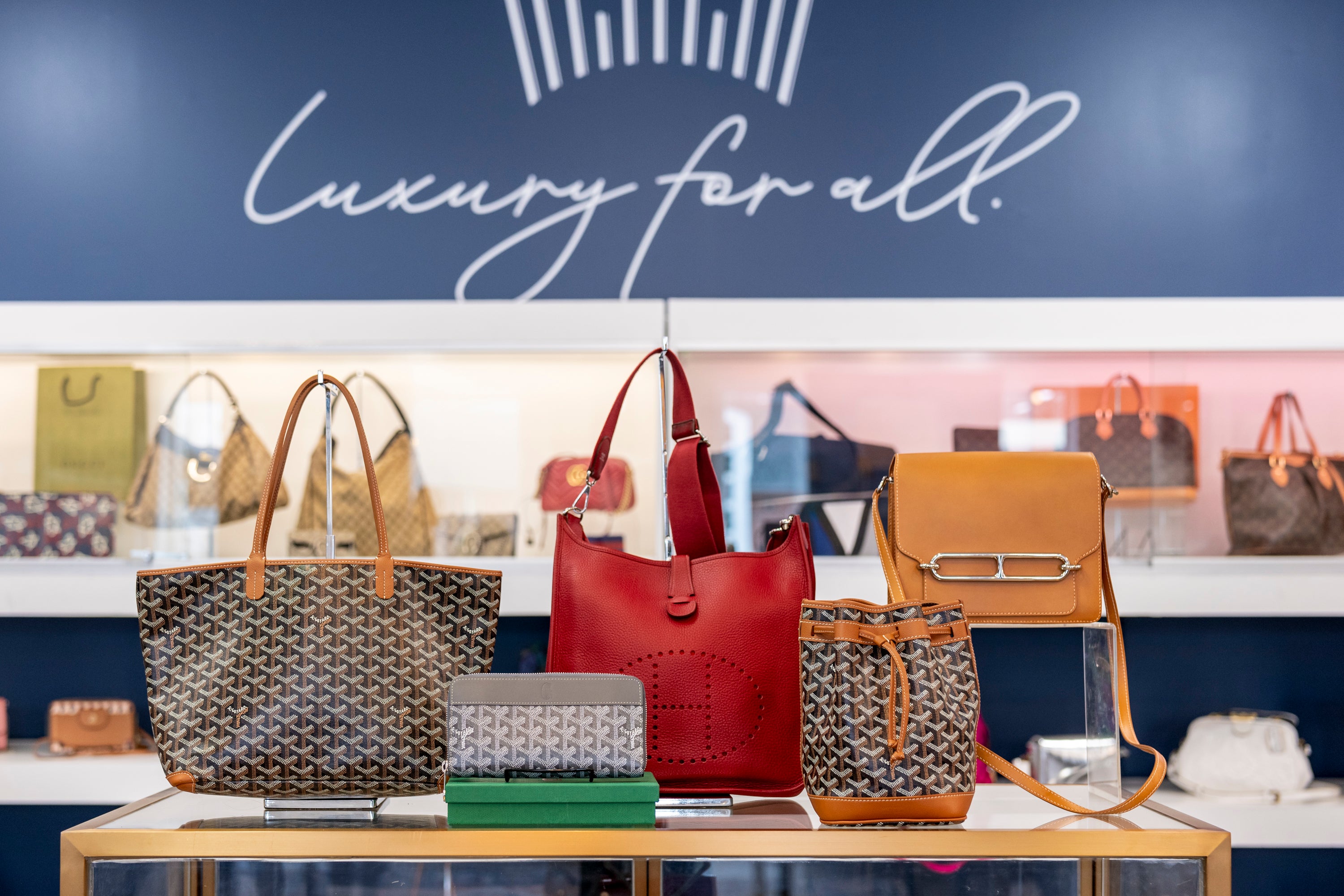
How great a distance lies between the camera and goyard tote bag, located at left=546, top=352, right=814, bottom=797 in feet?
4.35

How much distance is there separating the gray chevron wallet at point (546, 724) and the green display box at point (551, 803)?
0.02 metres

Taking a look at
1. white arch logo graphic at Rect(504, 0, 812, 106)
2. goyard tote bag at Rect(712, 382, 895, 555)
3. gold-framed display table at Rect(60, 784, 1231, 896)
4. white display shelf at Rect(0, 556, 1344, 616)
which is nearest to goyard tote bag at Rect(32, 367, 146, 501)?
white display shelf at Rect(0, 556, 1344, 616)

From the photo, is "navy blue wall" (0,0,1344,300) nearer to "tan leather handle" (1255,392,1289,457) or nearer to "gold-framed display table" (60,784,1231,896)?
"tan leather handle" (1255,392,1289,457)

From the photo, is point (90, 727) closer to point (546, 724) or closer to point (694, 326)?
point (694, 326)

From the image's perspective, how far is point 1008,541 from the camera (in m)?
1.44

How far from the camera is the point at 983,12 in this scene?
122 inches

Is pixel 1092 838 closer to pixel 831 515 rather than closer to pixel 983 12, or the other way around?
pixel 831 515

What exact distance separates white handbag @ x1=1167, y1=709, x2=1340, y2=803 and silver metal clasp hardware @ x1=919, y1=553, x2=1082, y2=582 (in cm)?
155

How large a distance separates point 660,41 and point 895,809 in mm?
2538

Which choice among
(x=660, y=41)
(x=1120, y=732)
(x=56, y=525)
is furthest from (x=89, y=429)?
(x=1120, y=732)

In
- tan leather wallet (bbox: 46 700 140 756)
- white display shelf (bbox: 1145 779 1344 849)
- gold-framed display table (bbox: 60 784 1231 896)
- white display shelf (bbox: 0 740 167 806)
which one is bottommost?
white display shelf (bbox: 1145 779 1344 849)

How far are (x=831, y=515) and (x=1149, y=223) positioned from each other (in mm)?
1393

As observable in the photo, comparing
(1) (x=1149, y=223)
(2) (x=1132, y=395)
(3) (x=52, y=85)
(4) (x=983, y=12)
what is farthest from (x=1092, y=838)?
(3) (x=52, y=85)

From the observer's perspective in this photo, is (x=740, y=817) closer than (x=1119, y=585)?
Yes
